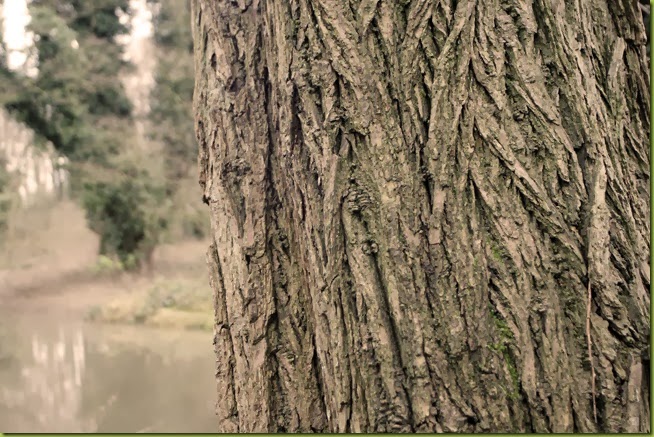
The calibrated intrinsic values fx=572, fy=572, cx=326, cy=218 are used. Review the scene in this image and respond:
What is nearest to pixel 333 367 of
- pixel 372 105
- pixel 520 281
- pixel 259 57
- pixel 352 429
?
Answer: pixel 352 429

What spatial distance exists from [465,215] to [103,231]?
13.9m

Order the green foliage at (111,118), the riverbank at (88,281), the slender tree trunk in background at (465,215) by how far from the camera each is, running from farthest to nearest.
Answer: the green foliage at (111,118), the riverbank at (88,281), the slender tree trunk in background at (465,215)

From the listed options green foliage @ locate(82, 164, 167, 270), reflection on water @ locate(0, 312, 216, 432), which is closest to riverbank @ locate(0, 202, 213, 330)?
reflection on water @ locate(0, 312, 216, 432)

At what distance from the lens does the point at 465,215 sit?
1461 millimetres

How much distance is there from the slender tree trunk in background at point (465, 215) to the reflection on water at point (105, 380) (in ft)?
16.1

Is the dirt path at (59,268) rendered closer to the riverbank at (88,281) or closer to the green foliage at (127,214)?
the riverbank at (88,281)

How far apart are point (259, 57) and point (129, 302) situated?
9.59m

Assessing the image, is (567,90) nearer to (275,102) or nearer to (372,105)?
(372,105)

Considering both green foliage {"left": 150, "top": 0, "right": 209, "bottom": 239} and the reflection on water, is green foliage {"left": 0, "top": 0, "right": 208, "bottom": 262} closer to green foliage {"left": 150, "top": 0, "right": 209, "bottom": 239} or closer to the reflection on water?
green foliage {"left": 150, "top": 0, "right": 209, "bottom": 239}

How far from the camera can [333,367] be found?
4.97 feet

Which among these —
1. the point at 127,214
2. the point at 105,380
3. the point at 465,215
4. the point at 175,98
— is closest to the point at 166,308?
the point at 105,380

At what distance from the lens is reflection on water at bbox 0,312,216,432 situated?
6258 millimetres

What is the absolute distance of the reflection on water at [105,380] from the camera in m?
6.26

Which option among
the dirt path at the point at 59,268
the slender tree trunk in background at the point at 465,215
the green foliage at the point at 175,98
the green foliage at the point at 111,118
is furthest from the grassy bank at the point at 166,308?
the slender tree trunk in background at the point at 465,215
